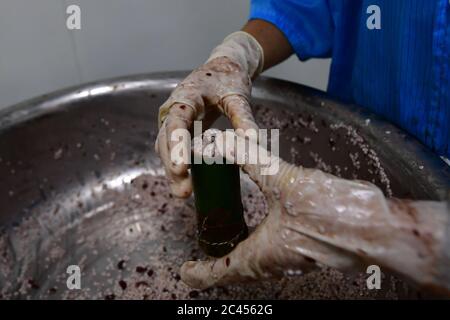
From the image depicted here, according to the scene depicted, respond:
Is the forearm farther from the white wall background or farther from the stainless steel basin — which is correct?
the white wall background

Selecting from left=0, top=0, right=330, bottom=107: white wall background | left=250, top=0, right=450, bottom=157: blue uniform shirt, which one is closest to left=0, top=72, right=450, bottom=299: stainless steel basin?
left=250, top=0, right=450, bottom=157: blue uniform shirt

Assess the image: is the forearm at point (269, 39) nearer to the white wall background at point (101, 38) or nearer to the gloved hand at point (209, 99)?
the gloved hand at point (209, 99)

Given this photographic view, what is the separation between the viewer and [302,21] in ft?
2.21

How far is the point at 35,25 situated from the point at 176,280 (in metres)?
0.48

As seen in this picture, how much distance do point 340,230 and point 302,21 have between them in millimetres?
387

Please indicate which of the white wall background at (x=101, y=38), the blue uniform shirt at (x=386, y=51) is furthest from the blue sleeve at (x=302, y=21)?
the white wall background at (x=101, y=38)

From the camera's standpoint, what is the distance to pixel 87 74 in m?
0.88

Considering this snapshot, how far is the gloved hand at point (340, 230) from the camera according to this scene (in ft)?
1.15

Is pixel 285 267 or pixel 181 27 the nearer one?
pixel 285 267

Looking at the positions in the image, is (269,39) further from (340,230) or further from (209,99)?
(340,230)

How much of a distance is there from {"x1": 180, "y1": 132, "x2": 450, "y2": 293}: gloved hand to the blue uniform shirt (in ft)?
0.75

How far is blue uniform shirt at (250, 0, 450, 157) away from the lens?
0.53 m
